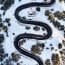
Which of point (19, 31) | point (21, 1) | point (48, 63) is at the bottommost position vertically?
point (48, 63)

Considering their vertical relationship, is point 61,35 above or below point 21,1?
below

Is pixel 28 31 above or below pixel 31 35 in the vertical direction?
above

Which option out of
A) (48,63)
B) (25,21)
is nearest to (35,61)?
(48,63)

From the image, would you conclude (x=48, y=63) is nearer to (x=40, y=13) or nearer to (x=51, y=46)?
(x=51, y=46)

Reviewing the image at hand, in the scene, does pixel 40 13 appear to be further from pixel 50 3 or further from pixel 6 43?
pixel 6 43

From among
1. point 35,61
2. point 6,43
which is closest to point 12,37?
point 6,43

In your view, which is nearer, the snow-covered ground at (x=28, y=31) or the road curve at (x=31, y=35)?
the snow-covered ground at (x=28, y=31)

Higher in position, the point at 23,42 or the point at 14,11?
the point at 14,11

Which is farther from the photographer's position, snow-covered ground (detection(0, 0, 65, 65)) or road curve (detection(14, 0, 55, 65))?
road curve (detection(14, 0, 55, 65))

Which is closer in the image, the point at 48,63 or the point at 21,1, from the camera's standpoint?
the point at 48,63
